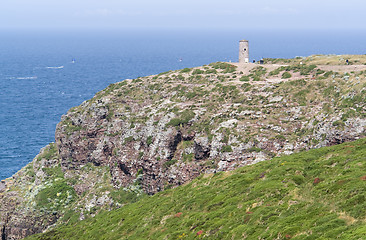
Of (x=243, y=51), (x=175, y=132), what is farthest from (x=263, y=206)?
(x=243, y=51)

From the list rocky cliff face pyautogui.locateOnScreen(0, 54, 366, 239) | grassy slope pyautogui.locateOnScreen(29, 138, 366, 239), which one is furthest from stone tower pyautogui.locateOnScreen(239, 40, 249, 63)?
grassy slope pyautogui.locateOnScreen(29, 138, 366, 239)

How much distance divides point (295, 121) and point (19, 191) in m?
62.9

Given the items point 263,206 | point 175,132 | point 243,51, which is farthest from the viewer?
point 243,51

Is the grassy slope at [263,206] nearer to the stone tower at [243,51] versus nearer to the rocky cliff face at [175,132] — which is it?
the rocky cliff face at [175,132]

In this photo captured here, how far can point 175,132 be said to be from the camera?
81.1m

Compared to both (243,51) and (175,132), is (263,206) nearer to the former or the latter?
(175,132)

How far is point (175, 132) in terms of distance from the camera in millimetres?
81125

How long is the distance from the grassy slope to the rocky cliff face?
824 cm

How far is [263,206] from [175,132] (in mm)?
38232

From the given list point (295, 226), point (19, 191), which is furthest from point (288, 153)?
point (19, 191)

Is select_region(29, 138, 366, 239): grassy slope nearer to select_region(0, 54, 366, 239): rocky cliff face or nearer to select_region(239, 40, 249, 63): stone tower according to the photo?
select_region(0, 54, 366, 239): rocky cliff face

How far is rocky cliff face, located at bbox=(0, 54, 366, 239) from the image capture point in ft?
239

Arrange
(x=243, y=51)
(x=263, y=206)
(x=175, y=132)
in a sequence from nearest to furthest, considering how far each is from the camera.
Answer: (x=263, y=206) < (x=175, y=132) < (x=243, y=51)

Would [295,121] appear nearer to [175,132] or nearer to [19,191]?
[175,132]
